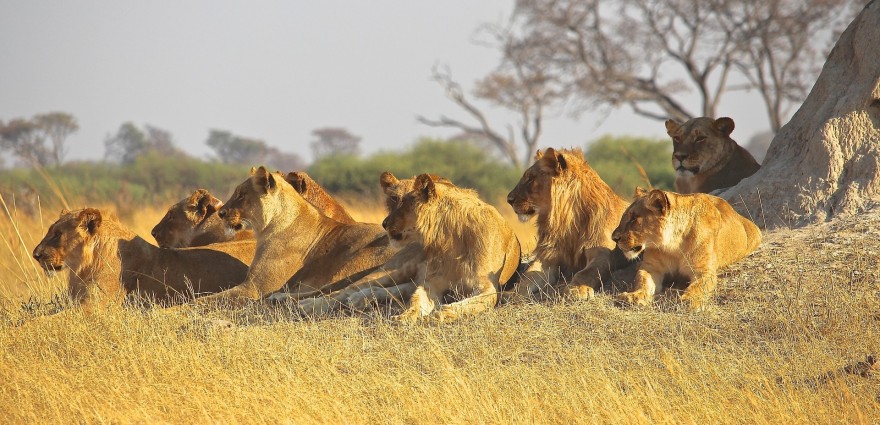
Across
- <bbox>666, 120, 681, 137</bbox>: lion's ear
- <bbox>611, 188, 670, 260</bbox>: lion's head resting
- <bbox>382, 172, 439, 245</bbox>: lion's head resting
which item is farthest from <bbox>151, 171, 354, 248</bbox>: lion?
<bbox>611, 188, 670, 260</bbox>: lion's head resting

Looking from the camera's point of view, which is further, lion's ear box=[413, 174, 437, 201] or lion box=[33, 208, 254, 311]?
lion box=[33, 208, 254, 311]

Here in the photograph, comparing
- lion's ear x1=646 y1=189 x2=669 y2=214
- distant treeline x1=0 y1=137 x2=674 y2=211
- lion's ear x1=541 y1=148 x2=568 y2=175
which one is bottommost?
distant treeline x1=0 y1=137 x2=674 y2=211

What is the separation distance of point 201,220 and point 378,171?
15.8 meters

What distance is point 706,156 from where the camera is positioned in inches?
311

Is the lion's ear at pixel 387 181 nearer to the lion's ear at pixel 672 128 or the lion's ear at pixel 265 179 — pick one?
the lion's ear at pixel 265 179

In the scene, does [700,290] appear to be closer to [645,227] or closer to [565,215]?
[645,227]

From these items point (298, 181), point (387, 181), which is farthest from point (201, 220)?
point (387, 181)

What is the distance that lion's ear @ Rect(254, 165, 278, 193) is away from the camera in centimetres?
698

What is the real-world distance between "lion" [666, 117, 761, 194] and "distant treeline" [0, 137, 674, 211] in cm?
1200

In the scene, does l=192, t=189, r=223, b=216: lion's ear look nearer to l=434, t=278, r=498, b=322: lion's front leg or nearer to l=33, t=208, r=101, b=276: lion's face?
l=33, t=208, r=101, b=276: lion's face

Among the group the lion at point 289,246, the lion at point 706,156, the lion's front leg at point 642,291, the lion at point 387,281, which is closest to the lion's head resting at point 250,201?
the lion at point 289,246

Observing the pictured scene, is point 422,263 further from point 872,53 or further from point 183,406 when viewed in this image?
point 872,53

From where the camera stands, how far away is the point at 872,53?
711cm

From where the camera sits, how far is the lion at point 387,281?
6551mm
